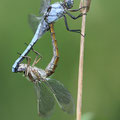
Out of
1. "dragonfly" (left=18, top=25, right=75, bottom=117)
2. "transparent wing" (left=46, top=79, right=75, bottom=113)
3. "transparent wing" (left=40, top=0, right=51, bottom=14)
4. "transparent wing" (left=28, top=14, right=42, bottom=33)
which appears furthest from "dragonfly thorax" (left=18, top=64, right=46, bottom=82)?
"transparent wing" (left=40, top=0, right=51, bottom=14)

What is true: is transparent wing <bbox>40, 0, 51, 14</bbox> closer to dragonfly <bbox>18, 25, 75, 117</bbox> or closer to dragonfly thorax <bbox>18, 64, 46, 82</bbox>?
dragonfly <bbox>18, 25, 75, 117</bbox>

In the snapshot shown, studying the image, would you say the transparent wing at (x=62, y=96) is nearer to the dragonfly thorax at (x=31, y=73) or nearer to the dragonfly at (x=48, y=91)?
the dragonfly at (x=48, y=91)

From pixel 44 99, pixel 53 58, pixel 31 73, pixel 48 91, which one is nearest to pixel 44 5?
pixel 53 58

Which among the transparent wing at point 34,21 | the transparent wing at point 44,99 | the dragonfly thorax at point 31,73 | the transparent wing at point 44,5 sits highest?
the transparent wing at point 44,5

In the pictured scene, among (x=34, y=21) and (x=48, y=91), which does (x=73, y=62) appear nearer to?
(x=34, y=21)

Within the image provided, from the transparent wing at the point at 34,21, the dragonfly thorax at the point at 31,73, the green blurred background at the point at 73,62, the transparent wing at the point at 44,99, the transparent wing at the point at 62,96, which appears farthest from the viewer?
the green blurred background at the point at 73,62

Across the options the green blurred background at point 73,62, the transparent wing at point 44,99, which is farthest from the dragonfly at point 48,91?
the green blurred background at point 73,62
